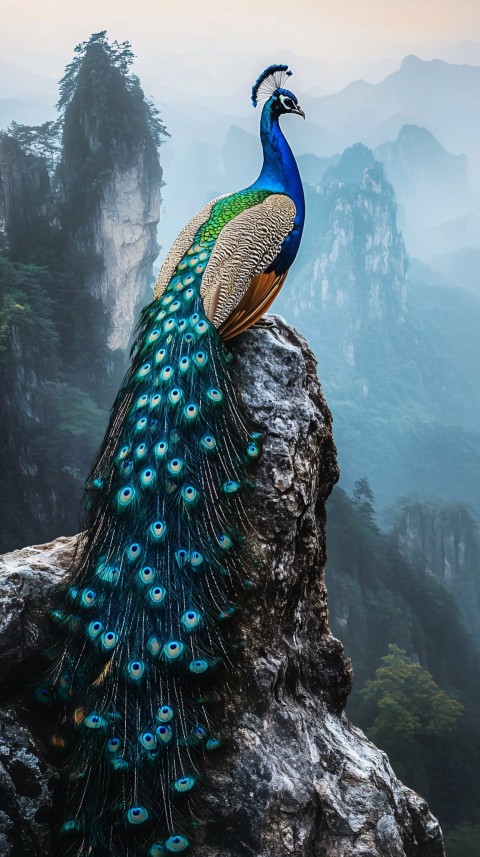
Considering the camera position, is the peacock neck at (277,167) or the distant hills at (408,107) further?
the distant hills at (408,107)

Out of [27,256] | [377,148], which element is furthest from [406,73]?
[27,256]

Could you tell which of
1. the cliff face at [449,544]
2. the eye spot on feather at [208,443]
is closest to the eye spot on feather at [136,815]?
the eye spot on feather at [208,443]

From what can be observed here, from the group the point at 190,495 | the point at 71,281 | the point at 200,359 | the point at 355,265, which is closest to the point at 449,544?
the point at 71,281

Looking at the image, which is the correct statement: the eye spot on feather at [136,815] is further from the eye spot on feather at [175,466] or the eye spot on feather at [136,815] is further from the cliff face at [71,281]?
the cliff face at [71,281]

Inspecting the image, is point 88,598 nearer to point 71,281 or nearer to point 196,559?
point 196,559

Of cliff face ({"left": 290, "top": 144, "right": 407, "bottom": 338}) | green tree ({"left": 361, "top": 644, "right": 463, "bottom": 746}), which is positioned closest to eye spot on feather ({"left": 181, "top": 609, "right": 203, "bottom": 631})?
green tree ({"left": 361, "top": 644, "right": 463, "bottom": 746})

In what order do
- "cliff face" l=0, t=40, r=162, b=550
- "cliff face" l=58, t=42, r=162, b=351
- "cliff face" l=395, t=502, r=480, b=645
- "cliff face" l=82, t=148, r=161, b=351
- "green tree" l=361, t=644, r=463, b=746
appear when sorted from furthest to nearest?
"cliff face" l=395, t=502, r=480, b=645 < "cliff face" l=82, t=148, r=161, b=351 < "cliff face" l=58, t=42, r=162, b=351 < "cliff face" l=0, t=40, r=162, b=550 < "green tree" l=361, t=644, r=463, b=746

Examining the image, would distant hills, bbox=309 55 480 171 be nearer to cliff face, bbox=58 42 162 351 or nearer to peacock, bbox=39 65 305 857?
cliff face, bbox=58 42 162 351
